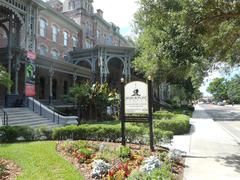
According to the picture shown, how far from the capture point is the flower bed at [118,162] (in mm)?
6246

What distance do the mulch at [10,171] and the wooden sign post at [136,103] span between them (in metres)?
3.92

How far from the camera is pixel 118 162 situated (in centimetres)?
746

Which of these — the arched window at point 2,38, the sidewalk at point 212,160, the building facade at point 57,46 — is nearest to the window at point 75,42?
the building facade at point 57,46

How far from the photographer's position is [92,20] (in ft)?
133

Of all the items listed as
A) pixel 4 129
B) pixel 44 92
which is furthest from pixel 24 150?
pixel 44 92

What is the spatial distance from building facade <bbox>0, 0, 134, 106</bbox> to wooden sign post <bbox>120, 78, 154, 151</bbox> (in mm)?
12066

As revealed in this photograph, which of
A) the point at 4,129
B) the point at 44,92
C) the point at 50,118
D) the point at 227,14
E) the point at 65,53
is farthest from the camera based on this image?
the point at 65,53

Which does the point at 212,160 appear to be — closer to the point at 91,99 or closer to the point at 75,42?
the point at 91,99

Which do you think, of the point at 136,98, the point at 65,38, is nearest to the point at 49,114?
the point at 136,98

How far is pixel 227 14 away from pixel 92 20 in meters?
33.2

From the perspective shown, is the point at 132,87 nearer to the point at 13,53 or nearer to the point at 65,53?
the point at 13,53

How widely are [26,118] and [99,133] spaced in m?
7.80

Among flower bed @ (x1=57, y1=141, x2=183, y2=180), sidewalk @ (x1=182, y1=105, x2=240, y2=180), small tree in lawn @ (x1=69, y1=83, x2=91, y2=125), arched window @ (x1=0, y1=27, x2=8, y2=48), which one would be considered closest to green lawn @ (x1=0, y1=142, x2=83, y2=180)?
flower bed @ (x1=57, y1=141, x2=183, y2=180)

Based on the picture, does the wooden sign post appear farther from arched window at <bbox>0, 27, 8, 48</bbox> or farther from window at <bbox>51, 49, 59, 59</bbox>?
window at <bbox>51, 49, 59, 59</bbox>
